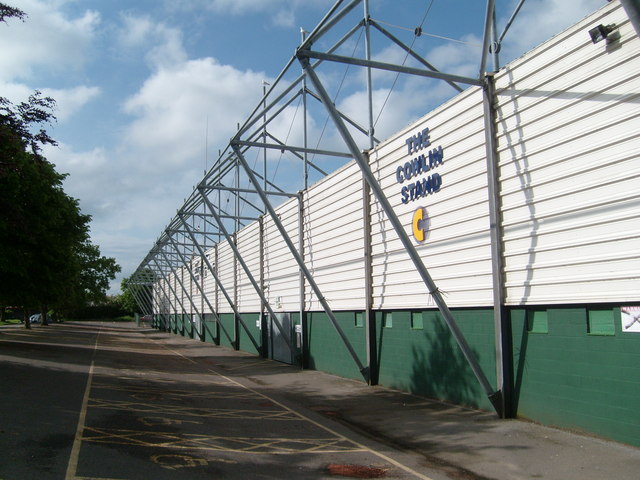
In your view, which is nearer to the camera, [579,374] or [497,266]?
[579,374]

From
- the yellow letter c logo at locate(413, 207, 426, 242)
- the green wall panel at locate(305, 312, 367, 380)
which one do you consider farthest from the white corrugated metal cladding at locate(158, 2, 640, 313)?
the green wall panel at locate(305, 312, 367, 380)

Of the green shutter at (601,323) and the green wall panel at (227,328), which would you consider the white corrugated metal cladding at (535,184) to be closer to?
the green shutter at (601,323)

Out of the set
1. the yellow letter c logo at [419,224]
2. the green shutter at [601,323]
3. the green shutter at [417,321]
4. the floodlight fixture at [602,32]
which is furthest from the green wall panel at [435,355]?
the floodlight fixture at [602,32]

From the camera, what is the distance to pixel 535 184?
10414 mm

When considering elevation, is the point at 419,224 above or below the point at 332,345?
above

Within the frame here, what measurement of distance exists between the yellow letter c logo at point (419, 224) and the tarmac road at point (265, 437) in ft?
13.1

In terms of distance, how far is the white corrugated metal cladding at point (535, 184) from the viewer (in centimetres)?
880

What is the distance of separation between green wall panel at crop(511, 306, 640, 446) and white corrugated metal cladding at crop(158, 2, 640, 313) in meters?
0.46

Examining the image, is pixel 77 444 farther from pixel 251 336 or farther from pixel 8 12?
pixel 251 336

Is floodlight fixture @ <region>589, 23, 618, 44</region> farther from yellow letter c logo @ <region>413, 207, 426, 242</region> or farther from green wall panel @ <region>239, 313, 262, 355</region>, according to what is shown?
green wall panel @ <region>239, 313, 262, 355</region>

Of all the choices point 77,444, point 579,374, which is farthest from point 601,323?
point 77,444

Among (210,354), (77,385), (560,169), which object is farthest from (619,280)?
(210,354)

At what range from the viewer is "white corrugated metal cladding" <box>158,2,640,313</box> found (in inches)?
346

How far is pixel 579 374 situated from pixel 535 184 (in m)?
3.39
